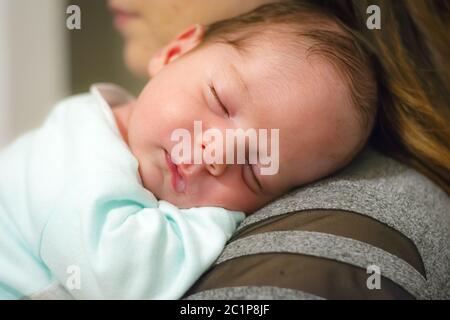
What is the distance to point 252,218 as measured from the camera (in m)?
0.76

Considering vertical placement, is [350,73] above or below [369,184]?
above

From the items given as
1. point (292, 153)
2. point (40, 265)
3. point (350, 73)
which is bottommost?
point (40, 265)

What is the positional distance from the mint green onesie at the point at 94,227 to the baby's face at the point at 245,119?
0.12ft

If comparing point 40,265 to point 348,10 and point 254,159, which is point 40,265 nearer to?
point 254,159

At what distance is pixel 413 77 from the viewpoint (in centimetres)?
89

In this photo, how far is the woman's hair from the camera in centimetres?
87

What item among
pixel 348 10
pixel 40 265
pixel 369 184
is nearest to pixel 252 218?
pixel 369 184

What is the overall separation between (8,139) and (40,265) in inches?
20.7

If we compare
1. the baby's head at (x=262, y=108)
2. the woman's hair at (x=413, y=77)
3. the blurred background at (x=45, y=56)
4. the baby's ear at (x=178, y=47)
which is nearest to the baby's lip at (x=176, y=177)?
the baby's head at (x=262, y=108)

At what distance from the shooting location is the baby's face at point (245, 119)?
2.51 feet

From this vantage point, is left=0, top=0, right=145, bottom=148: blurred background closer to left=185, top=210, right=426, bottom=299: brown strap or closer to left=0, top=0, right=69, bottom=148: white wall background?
left=0, top=0, right=69, bottom=148: white wall background

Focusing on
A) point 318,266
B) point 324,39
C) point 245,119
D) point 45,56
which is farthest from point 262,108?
point 45,56

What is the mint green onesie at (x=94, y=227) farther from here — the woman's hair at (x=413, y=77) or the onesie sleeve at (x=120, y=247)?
the woman's hair at (x=413, y=77)

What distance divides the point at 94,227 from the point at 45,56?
73 cm
